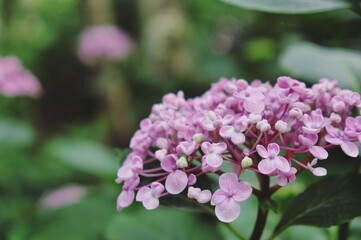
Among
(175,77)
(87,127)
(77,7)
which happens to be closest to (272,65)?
(175,77)

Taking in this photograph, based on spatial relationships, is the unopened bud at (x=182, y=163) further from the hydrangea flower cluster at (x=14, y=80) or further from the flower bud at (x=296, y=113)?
the hydrangea flower cluster at (x=14, y=80)

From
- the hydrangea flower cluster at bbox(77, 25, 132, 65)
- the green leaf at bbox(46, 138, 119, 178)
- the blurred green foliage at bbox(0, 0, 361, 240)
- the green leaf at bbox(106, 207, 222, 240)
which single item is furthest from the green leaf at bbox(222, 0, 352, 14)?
the hydrangea flower cluster at bbox(77, 25, 132, 65)

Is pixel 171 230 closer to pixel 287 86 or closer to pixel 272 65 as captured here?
pixel 287 86

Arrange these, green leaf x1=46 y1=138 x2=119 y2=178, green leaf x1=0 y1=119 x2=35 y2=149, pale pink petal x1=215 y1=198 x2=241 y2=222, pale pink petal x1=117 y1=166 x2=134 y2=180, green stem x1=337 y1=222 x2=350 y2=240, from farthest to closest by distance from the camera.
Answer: green leaf x1=46 y1=138 x2=119 y2=178, green leaf x1=0 y1=119 x2=35 y2=149, green stem x1=337 y1=222 x2=350 y2=240, pale pink petal x1=117 y1=166 x2=134 y2=180, pale pink petal x1=215 y1=198 x2=241 y2=222

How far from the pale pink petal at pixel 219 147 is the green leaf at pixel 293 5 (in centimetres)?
38

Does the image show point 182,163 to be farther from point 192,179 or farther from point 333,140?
point 333,140

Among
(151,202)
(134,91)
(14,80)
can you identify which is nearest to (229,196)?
(151,202)

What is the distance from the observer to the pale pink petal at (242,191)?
0.68m

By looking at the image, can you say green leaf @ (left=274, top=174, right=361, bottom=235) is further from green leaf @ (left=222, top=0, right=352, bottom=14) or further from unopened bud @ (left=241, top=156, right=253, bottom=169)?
green leaf @ (left=222, top=0, right=352, bottom=14)

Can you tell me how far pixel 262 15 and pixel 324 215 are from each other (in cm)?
229

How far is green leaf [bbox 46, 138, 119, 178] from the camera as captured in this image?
2645 millimetres

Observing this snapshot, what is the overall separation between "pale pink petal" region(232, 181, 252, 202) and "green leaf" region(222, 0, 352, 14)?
1.41 ft

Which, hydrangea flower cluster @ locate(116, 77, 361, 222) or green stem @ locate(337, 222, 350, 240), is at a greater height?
hydrangea flower cluster @ locate(116, 77, 361, 222)

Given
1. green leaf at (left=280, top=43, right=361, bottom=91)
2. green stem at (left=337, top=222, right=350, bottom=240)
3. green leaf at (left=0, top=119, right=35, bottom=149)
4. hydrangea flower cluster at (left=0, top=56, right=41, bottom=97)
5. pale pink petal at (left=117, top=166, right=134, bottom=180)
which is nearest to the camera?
pale pink petal at (left=117, top=166, right=134, bottom=180)
